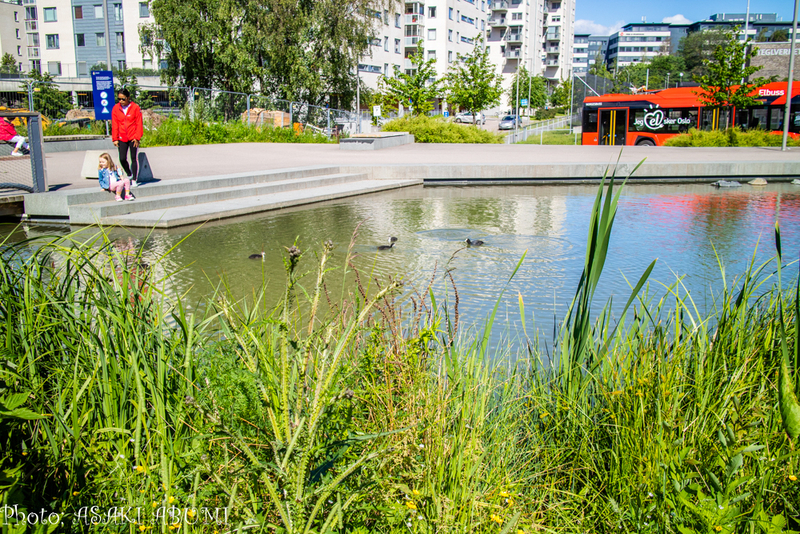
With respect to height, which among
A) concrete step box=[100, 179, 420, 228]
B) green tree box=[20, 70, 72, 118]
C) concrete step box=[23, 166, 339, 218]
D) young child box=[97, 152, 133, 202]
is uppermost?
green tree box=[20, 70, 72, 118]

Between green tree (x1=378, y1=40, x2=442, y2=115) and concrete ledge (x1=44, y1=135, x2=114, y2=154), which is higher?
green tree (x1=378, y1=40, x2=442, y2=115)

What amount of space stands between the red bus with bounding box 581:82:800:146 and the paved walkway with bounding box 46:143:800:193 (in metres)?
5.36

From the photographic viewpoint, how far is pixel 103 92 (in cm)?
1994

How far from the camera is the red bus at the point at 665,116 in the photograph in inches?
1233

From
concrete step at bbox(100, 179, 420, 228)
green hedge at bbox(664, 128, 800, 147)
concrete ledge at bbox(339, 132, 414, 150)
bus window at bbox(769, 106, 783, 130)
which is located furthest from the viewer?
bus window at bbox(769, 106, 783, 130)

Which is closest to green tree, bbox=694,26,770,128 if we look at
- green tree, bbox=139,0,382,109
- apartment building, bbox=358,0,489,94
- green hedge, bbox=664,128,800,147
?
green hedge, bbox=664,128,800,147

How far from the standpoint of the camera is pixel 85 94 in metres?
30.9

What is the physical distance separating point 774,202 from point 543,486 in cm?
1326

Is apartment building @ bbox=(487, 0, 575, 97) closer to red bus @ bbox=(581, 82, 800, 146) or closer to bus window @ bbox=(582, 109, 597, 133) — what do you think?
bus window @ bbox=(582, 109, 597, 133)

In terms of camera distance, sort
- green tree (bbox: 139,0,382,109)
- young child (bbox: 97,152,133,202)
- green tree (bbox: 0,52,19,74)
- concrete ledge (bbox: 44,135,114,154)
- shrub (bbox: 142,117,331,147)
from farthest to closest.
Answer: green tree (bbox: 0,52,19,74), green tree (bbox: 139,0,382,109), shrub (bbox: 142,117,331,147), concrete ledge (bbox: 44,135,114,154), young child (bbox: 97,152,133,202)

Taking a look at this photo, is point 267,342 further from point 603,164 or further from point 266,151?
point 266,151

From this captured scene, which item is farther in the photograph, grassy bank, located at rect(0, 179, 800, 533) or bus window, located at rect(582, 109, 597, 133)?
bus window, located at rect(582, 109, 597, 133)

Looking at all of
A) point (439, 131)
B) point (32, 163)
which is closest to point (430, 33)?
point (439, 131)

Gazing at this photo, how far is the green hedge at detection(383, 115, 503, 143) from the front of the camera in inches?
1284
